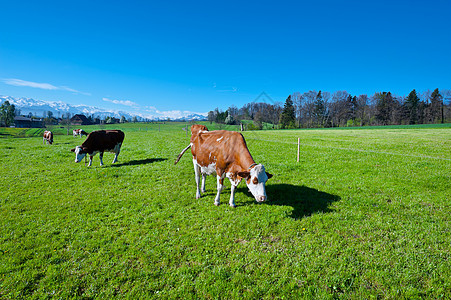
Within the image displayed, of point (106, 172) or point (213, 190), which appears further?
point (106, 172)

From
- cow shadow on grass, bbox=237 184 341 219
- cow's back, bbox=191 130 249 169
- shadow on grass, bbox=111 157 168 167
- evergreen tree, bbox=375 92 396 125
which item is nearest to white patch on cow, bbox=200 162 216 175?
cow's back, bbox=191 130 249 169

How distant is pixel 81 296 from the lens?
3.74 metres

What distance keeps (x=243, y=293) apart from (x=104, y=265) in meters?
3.08

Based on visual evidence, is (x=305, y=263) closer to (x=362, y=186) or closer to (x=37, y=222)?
(x=362, y=186)

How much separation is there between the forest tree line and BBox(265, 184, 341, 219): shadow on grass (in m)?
78.3

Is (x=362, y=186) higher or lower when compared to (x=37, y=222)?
higher

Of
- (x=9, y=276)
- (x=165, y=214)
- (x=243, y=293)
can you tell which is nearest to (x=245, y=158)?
(x=165, y=214)

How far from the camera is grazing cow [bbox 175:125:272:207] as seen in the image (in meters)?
6.18

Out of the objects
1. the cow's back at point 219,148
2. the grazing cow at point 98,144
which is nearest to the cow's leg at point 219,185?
the cow's back at point 219,148

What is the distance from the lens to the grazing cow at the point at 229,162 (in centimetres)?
618

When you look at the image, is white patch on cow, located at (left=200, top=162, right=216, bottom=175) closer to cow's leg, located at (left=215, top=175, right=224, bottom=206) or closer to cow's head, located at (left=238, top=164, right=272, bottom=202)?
cow's leg, located at (left=215, top=175, right=224, bottom=206)

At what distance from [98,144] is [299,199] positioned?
13.4m

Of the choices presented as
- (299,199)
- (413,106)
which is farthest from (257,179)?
(413,106)

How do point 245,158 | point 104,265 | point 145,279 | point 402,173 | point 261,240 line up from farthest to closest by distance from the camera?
point 402,173, point 245,158, point 261,240, point 104,265, point 145,279
